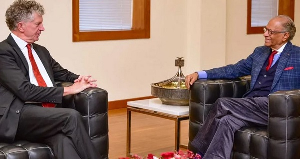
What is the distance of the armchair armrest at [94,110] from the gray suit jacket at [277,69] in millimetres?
1065

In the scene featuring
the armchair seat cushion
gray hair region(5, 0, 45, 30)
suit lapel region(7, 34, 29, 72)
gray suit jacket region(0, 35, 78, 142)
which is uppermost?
gray hair region(5, 0, 45, 30)

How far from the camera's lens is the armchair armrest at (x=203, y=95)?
448 cm

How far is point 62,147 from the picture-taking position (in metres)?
3.54

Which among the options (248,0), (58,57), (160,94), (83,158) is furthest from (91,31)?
(83,158)

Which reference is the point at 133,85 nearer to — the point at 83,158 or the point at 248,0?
the point at 248,0

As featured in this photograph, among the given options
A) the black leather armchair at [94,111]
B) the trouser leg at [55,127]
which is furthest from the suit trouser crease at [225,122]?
the trouser leg at [55,127]

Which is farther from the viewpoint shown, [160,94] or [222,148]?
[160,94]

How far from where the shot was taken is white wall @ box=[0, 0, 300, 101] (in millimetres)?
6617

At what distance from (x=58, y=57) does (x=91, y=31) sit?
547 mm

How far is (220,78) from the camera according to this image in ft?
15.4

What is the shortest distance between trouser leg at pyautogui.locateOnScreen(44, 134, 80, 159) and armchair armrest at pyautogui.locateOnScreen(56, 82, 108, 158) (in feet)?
1.05

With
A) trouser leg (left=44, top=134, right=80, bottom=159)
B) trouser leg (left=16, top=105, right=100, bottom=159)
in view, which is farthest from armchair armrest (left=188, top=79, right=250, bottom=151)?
trouser leg (left=44, top=134, right=80, bottom=159)

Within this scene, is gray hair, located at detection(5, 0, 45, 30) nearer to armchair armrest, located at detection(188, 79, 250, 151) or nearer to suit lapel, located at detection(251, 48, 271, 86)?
armchair armrest, located at detection(188, 79, 250, 151)

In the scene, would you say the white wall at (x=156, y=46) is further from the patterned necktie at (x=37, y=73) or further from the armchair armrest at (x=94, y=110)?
the armchair armrest at (x=94, y=110)
